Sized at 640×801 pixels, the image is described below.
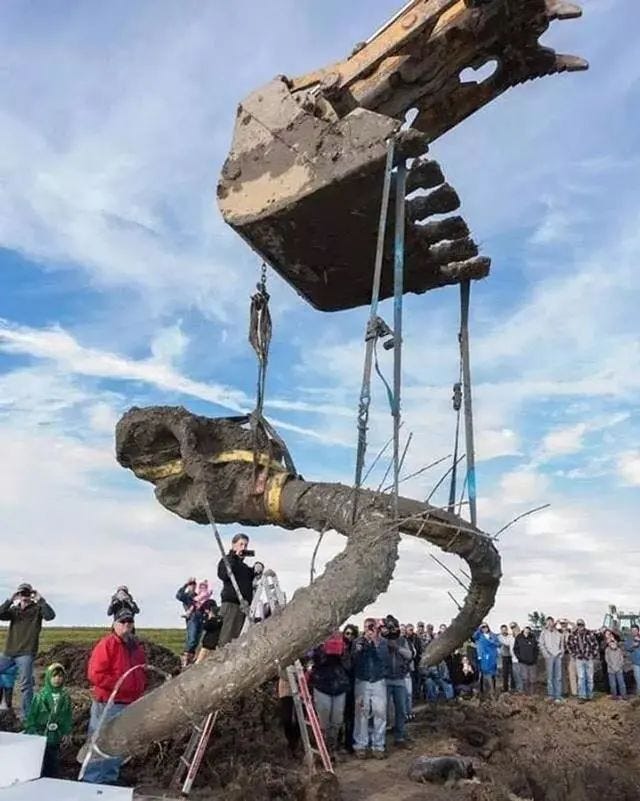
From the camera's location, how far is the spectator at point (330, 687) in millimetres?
9695

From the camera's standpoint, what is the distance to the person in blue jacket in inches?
654

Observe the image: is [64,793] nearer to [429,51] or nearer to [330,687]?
[429,51]

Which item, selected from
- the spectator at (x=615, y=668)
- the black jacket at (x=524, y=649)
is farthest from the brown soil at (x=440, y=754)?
the spectator at (x=615, y=668)

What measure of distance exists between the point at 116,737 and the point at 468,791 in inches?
166

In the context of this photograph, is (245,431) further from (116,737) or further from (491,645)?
(491,645)

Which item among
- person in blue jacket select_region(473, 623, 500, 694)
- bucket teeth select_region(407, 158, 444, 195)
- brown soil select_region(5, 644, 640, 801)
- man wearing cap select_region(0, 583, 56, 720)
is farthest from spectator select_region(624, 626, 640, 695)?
bucket teeth select_region(407, 158, 444, 195)

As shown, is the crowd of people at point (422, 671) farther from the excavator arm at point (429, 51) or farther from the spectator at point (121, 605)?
the excavator arm at point (429, 51)

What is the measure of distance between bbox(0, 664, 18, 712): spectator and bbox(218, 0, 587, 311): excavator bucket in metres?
5.98

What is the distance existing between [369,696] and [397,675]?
879 mm

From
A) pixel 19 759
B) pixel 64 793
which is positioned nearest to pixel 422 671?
pixel 19 759

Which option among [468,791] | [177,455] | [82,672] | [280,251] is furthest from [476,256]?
[82,672]

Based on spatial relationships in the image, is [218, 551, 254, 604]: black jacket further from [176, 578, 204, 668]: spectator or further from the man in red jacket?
[176, 578, 204, 668]: spectator

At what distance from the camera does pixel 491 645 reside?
16859 mm

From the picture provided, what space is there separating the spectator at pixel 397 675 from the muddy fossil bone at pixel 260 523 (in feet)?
8.96
